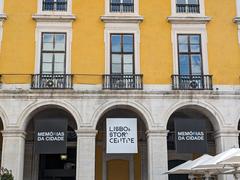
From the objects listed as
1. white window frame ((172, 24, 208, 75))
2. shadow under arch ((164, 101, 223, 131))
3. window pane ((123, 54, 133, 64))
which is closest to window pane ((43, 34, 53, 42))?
window pane ((123, 54, 133, 64))

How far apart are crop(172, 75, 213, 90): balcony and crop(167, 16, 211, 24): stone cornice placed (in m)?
2.77

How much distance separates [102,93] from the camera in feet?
62.6

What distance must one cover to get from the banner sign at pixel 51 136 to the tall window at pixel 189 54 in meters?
6.36

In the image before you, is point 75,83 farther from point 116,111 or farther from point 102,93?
point 116,111

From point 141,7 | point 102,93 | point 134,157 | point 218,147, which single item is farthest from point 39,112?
point 218,147

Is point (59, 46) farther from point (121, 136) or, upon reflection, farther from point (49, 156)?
point (49, 156)

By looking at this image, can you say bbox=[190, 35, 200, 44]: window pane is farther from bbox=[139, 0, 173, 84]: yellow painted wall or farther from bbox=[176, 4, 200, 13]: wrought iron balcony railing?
bbox=[176, 4, 200, 13]: wrought iron balcony railing

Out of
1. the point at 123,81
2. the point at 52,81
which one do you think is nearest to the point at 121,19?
the point at 123,81

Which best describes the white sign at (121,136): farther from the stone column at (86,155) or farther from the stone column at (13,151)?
the stone column at (13,151)

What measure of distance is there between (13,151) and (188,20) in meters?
10.4

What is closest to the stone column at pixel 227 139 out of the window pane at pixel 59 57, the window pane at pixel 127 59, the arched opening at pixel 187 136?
the arched opening at pixel 187 136

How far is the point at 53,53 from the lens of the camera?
19797mm

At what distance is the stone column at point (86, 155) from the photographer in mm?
18328

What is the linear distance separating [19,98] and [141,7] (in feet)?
24.7
